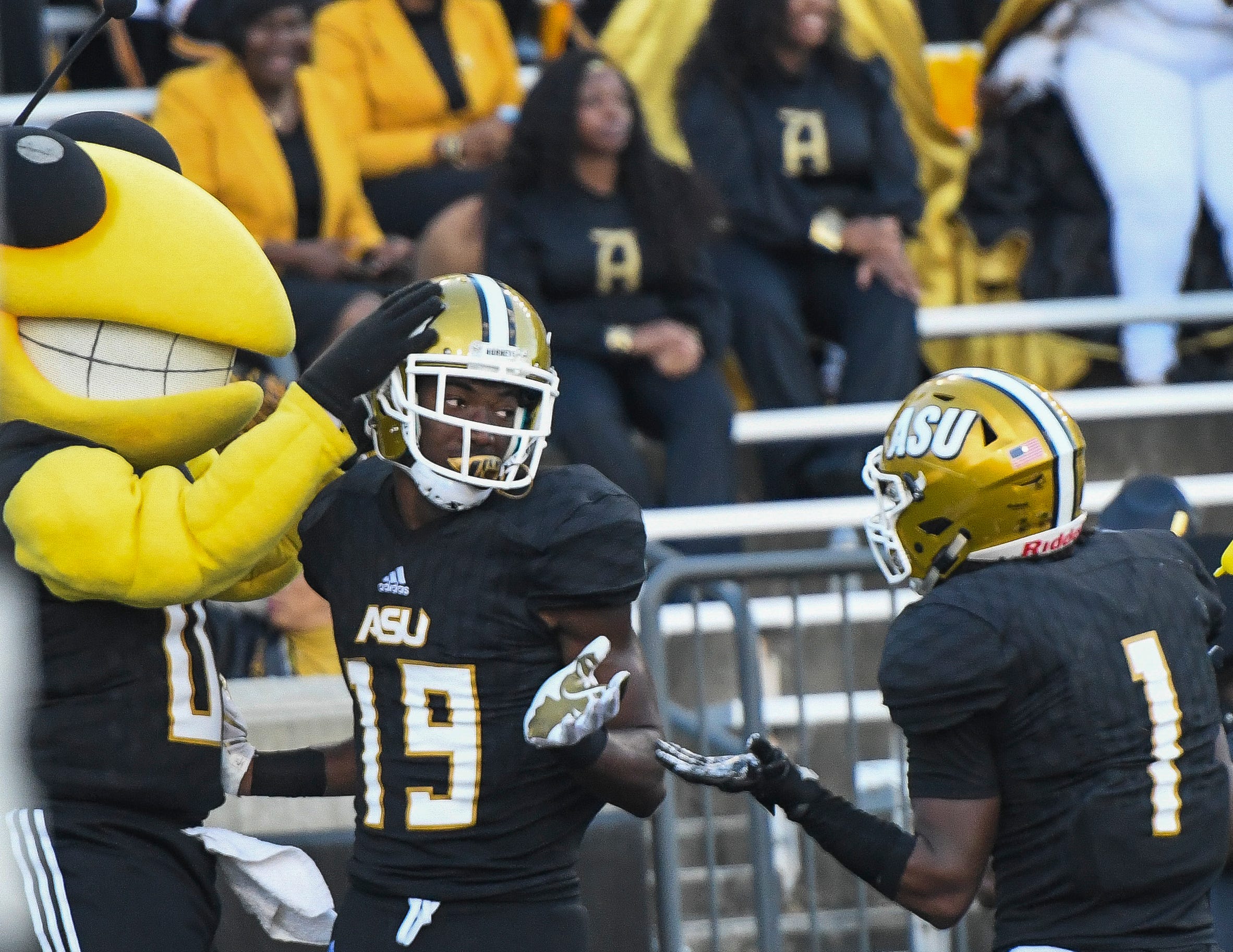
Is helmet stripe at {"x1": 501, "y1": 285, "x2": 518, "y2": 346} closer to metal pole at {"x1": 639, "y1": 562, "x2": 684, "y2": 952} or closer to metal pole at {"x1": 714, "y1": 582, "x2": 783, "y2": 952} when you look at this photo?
metal pole at {"x1": 639, "y1": 562, "x2": 684, "y2": 952}

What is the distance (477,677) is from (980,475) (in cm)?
79

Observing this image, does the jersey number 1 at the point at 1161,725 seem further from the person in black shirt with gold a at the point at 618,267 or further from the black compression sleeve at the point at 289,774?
the person in black shirt with gold a at the point at 618,267

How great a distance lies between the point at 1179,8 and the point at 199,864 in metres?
4.54

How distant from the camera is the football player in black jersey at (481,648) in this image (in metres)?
2.68

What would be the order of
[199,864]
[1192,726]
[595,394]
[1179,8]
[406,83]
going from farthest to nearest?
[1179,8]
[406,83]
[595,394]
[199,864]
[1192,726]

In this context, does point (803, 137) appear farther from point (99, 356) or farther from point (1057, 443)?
point (99, 356)

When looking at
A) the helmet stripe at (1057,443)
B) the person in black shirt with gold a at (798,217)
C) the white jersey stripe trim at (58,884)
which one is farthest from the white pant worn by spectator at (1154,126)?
the white jersey stripe trim at (58,884)

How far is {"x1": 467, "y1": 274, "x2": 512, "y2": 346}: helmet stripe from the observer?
2.71 m

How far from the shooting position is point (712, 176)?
18.3ft

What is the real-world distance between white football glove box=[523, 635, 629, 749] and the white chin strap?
335mm

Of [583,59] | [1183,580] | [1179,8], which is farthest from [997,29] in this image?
[1183,580]

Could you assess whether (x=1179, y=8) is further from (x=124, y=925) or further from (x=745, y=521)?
(x=124, y=925)

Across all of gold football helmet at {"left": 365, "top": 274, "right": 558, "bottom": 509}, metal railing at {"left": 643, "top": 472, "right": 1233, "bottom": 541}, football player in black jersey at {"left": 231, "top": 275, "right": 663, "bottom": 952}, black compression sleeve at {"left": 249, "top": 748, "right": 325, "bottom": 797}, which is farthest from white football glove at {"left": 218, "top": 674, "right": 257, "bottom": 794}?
metal railing at {"left": 643, "top": 472, "right": 1233, "bottom": 541}

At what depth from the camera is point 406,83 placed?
219 inches
